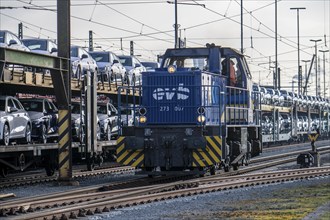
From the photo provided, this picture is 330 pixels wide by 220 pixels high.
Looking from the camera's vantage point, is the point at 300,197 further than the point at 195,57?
No

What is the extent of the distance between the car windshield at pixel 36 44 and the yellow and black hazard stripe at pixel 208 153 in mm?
11944

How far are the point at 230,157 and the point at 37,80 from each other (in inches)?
→ 267

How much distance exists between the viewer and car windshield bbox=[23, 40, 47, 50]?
3006cm

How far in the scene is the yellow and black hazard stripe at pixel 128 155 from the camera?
2008 centimetres

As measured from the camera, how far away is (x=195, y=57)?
72.6 feet

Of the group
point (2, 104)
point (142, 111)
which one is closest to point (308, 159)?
point (142, 111)

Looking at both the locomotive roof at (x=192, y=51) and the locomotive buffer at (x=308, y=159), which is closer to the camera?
the locomotive roof at (x=192, y=51)

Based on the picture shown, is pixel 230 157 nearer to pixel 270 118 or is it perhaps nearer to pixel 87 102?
pixel 87 102

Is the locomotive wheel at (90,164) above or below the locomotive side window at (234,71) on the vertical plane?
below

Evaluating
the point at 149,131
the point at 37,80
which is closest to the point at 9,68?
the point at 37,80

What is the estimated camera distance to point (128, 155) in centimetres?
2022

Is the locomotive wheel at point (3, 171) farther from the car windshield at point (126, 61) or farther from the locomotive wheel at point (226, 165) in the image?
the car windshield at point (126, 61)

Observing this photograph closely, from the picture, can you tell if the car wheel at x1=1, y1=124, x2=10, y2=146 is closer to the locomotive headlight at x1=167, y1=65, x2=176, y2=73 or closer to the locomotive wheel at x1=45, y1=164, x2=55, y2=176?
the locomotive wheel at x1=45, y1=164, x2=55, y2=176

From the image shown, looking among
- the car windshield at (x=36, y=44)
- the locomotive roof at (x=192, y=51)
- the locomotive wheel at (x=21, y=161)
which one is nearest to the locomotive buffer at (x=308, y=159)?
the locomotive roof at (x=192, y=51)
